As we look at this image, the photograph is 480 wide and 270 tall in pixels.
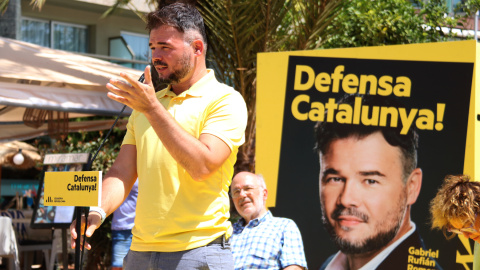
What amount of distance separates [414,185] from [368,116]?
66cm

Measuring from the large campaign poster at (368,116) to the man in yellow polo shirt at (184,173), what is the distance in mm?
3086

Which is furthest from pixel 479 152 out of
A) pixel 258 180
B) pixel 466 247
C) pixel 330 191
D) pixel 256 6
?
pixel 256 6

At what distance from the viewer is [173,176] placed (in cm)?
247

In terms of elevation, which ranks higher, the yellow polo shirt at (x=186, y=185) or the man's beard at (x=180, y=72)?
the man's beard at (x=180, y=72)

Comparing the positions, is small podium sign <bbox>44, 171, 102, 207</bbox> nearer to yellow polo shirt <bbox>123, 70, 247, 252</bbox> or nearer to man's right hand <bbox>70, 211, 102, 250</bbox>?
man's right hand <bbox>70, 211, 102, 250</bbox>

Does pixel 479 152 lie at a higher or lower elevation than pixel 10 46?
lower

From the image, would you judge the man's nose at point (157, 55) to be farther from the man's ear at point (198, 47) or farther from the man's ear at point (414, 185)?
the man's ear at point (414, 185)

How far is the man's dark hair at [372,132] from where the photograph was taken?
5.45 meters

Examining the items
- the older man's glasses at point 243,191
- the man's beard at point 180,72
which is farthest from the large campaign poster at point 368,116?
the man's beard at point 180,72

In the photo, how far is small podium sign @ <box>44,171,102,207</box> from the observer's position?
233 cm

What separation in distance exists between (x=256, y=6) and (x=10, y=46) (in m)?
2.55

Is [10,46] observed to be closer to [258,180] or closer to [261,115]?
[261,115]

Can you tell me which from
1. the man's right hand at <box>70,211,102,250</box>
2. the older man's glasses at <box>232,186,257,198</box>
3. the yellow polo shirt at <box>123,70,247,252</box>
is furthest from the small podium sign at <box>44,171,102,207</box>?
the older man's glasses at <box>232,186,257,198</box>

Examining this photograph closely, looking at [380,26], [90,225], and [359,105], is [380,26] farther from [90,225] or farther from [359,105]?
[90,225]
